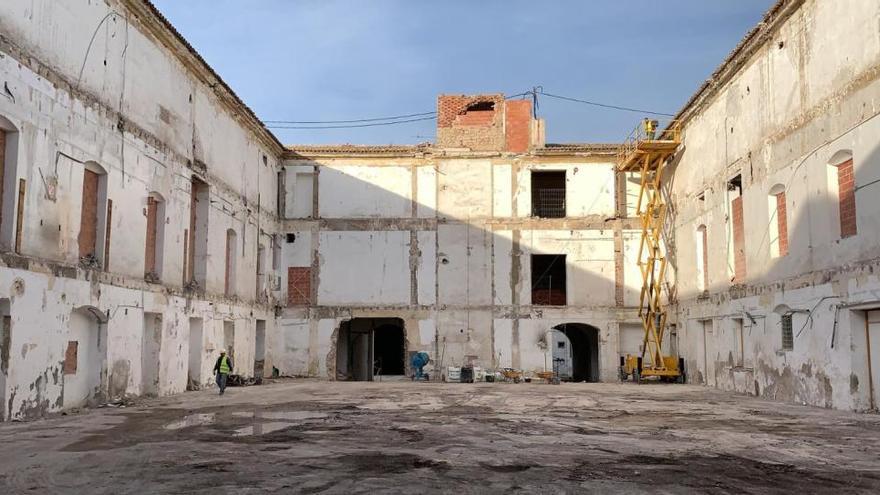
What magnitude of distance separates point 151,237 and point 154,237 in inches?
7.4

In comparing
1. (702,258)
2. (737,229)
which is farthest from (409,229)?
(737,229)

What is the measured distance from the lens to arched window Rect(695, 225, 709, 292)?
24.5 m

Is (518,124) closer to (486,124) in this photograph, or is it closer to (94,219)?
(486,124)

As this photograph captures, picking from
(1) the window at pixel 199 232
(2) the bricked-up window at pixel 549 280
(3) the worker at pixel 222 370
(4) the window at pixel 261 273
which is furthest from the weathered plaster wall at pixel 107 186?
(2) the bricked-up window at pixel 549 280

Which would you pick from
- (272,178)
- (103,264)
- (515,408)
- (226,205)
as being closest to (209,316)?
(226,205)

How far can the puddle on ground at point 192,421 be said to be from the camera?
39.9ft

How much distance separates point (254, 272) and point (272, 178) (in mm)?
4461

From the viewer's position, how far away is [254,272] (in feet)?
90.3

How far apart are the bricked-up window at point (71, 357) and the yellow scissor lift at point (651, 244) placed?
1874 centimetres

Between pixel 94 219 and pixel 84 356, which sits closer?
pixel 84 356

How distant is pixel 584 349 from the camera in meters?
34.1

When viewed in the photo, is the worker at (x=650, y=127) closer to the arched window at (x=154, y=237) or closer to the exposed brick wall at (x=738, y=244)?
the exposed brick wall at (x=738, y=244)

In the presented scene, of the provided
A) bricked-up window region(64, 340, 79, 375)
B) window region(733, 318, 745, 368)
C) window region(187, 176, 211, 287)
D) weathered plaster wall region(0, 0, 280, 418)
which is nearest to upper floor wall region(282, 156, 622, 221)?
weathered plaster wall region(0, 0, 280, 418)

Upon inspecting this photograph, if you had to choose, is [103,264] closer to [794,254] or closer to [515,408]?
[515,408]
